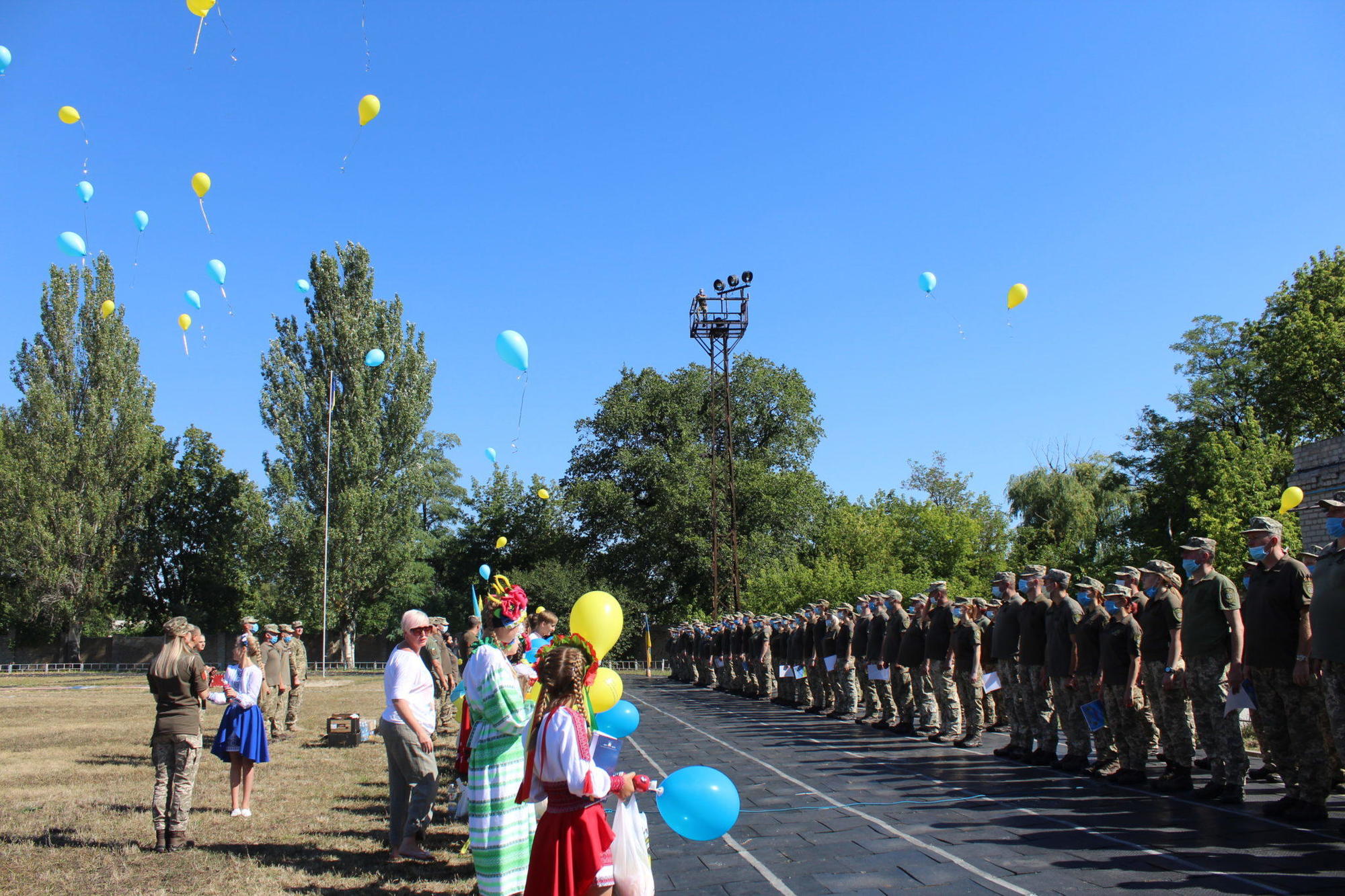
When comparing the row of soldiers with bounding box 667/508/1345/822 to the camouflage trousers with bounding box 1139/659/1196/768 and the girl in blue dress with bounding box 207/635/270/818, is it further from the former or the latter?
the girl in blue dress with bounding box 207/635/270/818

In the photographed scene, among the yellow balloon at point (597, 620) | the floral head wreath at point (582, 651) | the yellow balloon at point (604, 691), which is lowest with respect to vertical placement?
the yellow balloon at point (604, 691)

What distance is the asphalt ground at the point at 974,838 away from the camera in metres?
5.16

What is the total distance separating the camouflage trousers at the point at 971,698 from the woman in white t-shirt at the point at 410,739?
6.97 m

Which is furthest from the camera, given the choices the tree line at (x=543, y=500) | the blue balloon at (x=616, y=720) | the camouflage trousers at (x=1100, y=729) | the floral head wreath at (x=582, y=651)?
the tree line at (x=543, y=500)

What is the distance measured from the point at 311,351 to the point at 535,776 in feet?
123

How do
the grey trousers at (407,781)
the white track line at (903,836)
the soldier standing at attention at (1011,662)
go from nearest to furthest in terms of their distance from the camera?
1. the white track line at (903,836)
2. the grey trousers at (407,781)
3. the soldier standing at attention at (1011,662)

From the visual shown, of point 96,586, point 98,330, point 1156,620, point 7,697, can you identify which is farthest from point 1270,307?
point 96,586

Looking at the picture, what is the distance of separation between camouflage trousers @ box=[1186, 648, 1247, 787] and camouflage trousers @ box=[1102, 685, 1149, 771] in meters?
0.84

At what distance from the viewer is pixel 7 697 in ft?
85.3

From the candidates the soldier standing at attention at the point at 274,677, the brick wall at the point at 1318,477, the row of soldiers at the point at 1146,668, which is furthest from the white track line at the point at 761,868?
the brick wall at the point at 1318,477

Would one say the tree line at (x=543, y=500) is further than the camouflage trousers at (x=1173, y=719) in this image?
Yes

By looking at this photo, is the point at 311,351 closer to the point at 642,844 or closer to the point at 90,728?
the point at 90,728

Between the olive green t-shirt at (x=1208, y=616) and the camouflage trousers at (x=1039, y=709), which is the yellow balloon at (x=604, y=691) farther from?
the camouflage trousers at (x=1039, y=709)

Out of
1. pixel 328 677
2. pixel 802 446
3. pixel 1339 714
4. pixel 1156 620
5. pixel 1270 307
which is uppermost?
pixel 1270 307
